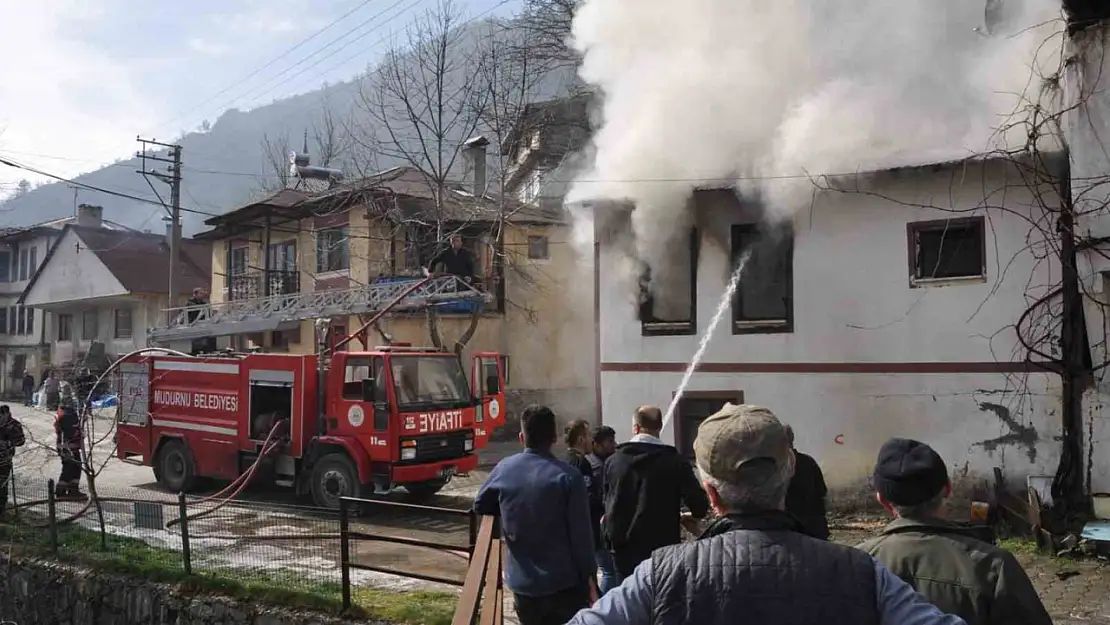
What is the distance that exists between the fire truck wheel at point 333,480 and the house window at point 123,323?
30483 millimetres

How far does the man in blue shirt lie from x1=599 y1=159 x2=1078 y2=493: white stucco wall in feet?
24.9

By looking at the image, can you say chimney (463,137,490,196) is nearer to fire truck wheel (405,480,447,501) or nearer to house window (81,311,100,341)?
fire truck wheel (405,480,447,501)

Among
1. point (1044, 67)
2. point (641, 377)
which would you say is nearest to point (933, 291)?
point (1044, 67)

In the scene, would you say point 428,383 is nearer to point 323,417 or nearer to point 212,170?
point 323,417

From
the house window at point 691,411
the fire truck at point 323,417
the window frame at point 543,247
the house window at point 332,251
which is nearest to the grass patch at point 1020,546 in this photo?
the house window at point 691,411

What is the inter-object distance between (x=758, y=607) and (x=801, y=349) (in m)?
9.96

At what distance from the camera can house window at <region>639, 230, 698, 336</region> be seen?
478 inches

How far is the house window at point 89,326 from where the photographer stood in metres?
39.5

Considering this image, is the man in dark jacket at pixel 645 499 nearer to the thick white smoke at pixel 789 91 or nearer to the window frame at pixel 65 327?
the thick white smoke at pixel 789 91

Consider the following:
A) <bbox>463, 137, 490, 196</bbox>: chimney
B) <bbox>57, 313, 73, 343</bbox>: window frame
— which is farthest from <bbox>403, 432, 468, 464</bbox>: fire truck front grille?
<bbox>57, 313, 73, 343</bbox>: window frame

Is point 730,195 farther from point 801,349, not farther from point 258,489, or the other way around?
point 258,489

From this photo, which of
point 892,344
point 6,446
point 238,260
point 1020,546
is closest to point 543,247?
point 238,260

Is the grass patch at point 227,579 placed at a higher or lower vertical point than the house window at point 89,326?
lower

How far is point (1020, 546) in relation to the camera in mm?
8719
